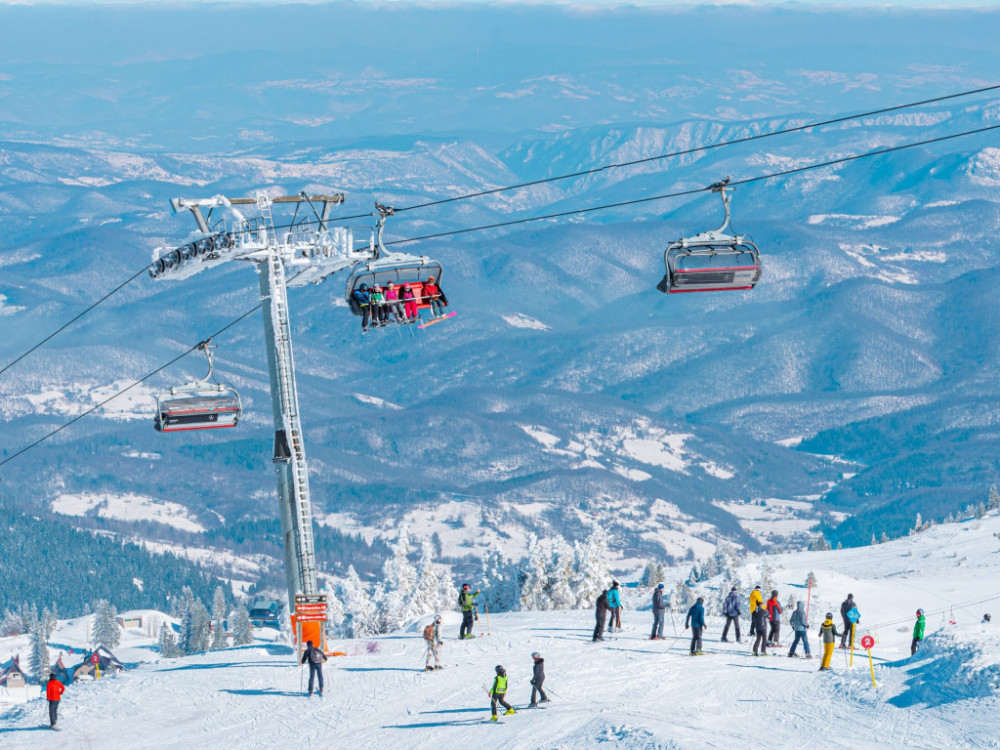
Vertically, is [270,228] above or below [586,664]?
above

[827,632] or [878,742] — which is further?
[827,632]

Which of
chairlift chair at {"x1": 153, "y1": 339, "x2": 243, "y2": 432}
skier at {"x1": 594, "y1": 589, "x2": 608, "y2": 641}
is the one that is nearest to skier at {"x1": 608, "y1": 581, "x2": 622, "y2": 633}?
skier at {"x1": 594, "y1": 589, "x2": 608, "y2": 641}

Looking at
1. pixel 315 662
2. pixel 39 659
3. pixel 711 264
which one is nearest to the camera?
pixel 711 264

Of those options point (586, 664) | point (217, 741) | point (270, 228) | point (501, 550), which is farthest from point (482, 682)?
point (501, 550)

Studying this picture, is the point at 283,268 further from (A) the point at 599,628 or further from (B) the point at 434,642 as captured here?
(A) the point at 599,628

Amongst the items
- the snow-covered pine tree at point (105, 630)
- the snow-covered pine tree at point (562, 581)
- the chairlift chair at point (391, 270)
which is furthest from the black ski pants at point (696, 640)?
the snow-covered pine tree at point (105, 630)

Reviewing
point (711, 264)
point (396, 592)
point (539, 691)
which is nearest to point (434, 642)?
point (539, 691)

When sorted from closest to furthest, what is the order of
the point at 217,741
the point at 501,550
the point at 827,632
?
1. the point at 217,741
2. the point at 827,632
3. the point at 501,550

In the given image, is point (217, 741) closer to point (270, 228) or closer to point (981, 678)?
point (270, 228)
